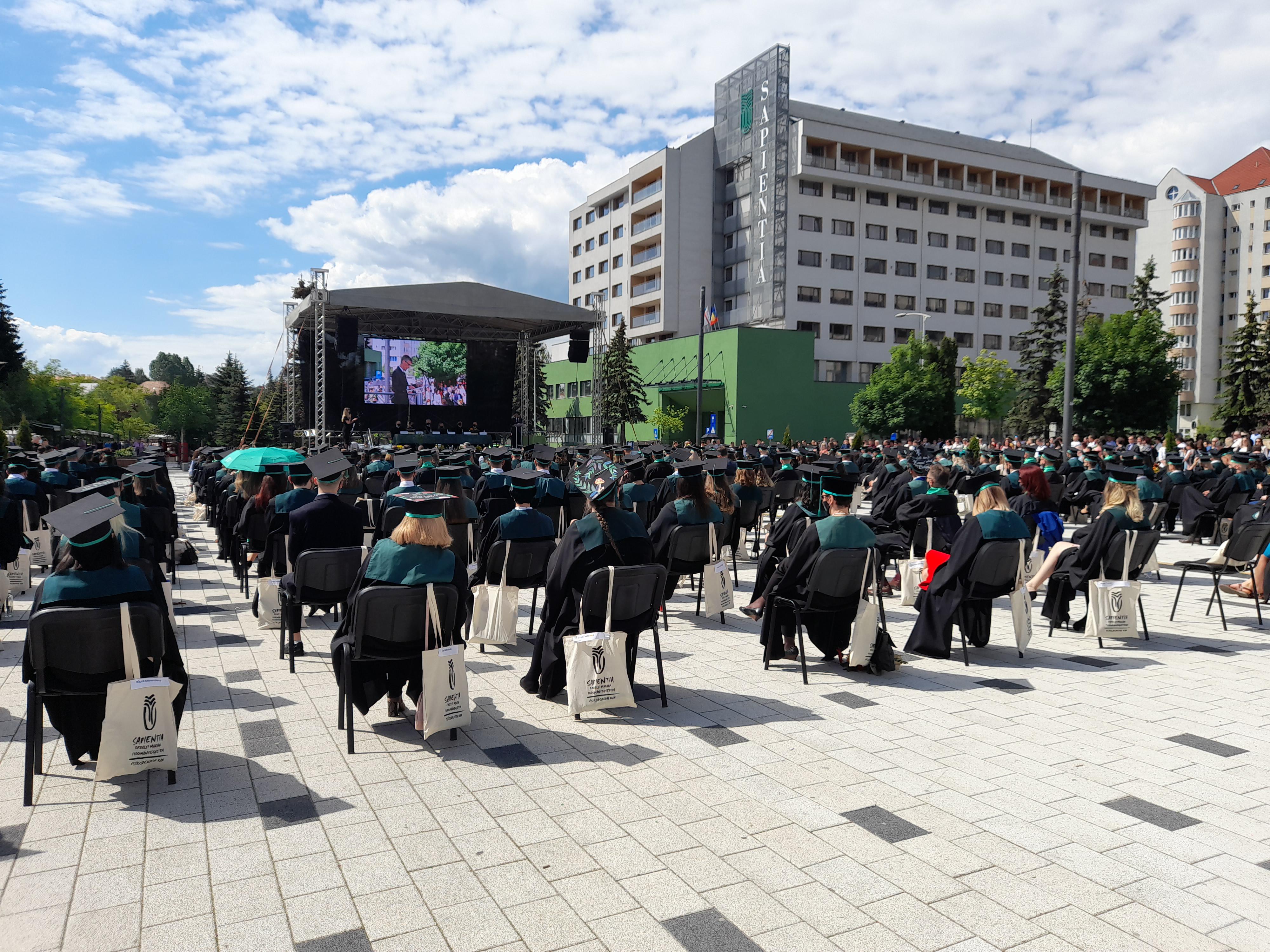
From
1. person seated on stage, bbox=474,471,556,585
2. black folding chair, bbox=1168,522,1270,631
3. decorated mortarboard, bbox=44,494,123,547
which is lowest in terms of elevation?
black folding chair, bbox=1168,522,1270,631

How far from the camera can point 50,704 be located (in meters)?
4.40

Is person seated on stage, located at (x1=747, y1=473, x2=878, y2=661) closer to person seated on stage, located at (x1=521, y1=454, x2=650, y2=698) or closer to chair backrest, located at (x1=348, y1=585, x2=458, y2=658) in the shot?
person seated on stage, located at (x1=521, y1=454, x2=650, y2=698)

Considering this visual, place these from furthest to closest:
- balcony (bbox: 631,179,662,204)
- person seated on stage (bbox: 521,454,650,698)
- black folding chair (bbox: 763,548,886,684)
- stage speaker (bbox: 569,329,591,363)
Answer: balcony (bbox: 631,179,662,204) → stage speaker (bbox: 569,329,591,363) → black folding chair (bbox: 763,548,886,684) → person seated on stage (bbox: 521,454,650,698)

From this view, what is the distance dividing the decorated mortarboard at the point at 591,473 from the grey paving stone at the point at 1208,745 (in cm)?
410

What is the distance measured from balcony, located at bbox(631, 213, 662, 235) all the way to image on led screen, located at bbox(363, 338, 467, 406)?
26.9 meters

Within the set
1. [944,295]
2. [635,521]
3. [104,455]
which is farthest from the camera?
[944,295]

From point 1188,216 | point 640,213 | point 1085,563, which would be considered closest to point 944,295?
point 640,213

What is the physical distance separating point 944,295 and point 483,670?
59.3 m

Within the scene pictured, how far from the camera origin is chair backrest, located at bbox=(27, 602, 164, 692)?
4.05 m

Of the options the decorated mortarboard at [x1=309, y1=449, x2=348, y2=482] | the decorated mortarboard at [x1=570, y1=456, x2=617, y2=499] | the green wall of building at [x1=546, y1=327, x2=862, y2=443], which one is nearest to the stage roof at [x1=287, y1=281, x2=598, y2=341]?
the decorated mortarboard at [x1=570, y1=456, x2=617, y2=499]

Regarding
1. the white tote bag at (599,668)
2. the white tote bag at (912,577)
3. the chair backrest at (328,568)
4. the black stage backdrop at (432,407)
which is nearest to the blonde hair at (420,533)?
the white tote bag at (599,668)

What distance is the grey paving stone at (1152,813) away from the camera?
163 inches

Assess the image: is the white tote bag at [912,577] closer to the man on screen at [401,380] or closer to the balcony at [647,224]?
the man on screen at [401,380]

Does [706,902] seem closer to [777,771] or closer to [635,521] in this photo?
[777,771]
